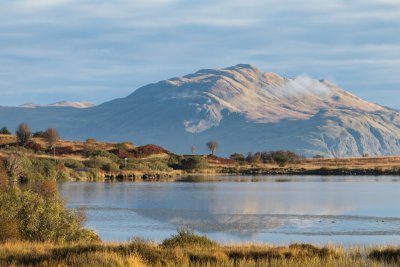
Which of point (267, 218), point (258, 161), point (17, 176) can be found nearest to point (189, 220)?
point (267, 218)

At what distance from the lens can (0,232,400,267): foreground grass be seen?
65.9 ft

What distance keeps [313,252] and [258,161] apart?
135m

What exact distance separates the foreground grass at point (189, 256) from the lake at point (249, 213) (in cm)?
938

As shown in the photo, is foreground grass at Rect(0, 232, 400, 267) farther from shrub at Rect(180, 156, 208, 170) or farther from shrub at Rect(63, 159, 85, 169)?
shrub at Rect(180, 156, 208, 170)

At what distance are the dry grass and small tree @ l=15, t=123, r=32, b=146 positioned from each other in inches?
3860

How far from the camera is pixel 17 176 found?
83.0 meters

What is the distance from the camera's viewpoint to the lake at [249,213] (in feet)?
129

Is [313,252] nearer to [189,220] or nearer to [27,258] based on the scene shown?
[27,258]

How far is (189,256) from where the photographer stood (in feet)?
72.7

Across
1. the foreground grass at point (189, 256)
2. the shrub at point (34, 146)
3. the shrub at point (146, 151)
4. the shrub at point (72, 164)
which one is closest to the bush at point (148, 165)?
the shrub at point (146, 151)

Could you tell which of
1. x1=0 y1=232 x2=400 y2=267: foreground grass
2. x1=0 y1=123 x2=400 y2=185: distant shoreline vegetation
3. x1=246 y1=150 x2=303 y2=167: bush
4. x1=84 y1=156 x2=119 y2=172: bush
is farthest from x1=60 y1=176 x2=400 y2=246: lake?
x1=246 y1=150 x2=303 y2=167: bush

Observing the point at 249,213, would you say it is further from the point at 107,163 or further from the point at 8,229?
the point at 107,163

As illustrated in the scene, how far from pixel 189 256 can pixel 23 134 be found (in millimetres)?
102329

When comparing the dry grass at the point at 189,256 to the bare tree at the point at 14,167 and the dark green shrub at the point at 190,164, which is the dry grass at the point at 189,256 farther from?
the dark green shrub at the point at 190,164
